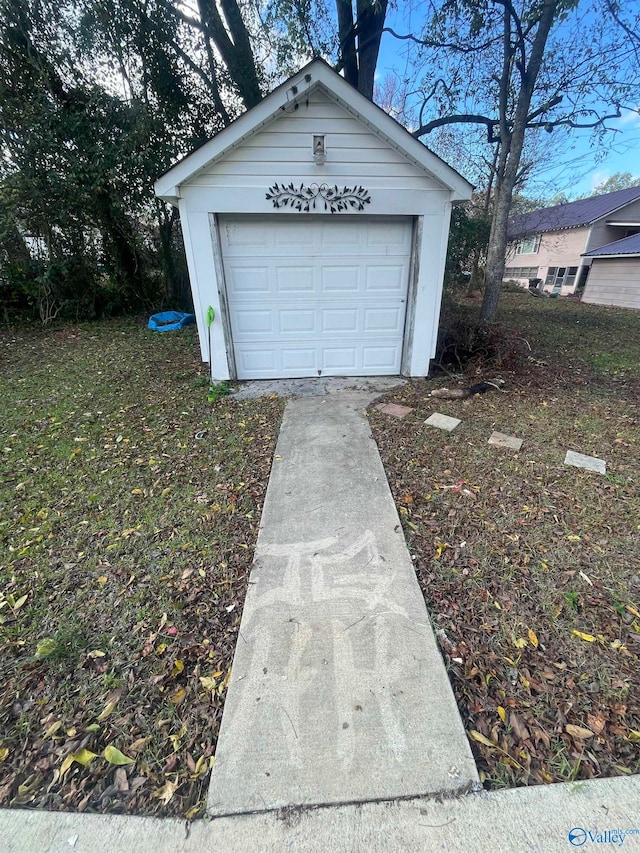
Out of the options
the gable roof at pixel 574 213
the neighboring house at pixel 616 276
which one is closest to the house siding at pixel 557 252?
the gable roof at pixel 574 213

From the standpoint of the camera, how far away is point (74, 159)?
27.4 ft

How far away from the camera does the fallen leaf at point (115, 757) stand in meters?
1.48

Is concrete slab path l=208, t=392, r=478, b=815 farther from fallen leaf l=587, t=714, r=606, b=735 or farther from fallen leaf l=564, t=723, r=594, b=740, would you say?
fallen leaf l=587, t=714, r=606, b=735

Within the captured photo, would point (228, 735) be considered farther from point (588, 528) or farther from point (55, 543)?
point (588, 528)

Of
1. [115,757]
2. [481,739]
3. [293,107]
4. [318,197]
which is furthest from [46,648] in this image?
[293,107]

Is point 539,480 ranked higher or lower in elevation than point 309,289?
lower

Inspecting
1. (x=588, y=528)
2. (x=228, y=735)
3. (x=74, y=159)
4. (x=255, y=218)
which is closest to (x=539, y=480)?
(x=588, y=528)

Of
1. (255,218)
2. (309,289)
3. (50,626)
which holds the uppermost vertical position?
(255,218)

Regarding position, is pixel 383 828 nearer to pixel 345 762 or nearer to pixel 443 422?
pixel 345 762

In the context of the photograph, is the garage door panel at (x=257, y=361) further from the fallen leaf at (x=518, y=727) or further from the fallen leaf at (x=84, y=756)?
the fallen leaf at (x=518, y=727)

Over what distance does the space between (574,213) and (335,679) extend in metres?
27.9

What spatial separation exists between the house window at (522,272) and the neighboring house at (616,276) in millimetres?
8377

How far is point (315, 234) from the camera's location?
5238 mm

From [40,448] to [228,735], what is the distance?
3.64m
